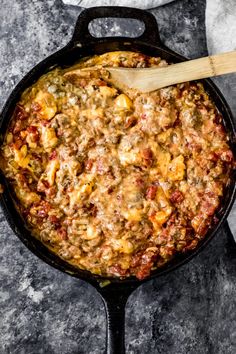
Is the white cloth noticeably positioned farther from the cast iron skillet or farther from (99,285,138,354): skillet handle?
(99,285,138,354): skillet handle

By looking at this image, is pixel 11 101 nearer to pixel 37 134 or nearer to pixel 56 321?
pixel 37 134

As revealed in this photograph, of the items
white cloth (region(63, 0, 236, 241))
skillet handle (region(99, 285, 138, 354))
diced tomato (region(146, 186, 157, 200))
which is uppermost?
white cloth (region(63, 0, 236, 241))

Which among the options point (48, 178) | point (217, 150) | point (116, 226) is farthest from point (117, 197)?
point (217, 150)

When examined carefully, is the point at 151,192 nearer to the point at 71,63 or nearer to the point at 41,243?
the point at 41,243

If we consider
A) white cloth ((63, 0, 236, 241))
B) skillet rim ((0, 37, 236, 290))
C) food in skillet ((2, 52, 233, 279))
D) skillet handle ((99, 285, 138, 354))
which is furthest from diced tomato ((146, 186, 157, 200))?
white cloth ((63, 0, 236, 241))

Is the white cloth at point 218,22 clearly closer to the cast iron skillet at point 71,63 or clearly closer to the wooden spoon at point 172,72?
the cast iron skillet at point 71,63

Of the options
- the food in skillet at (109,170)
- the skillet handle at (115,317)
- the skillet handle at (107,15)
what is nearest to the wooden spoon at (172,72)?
the food in skillet at (109,170)
